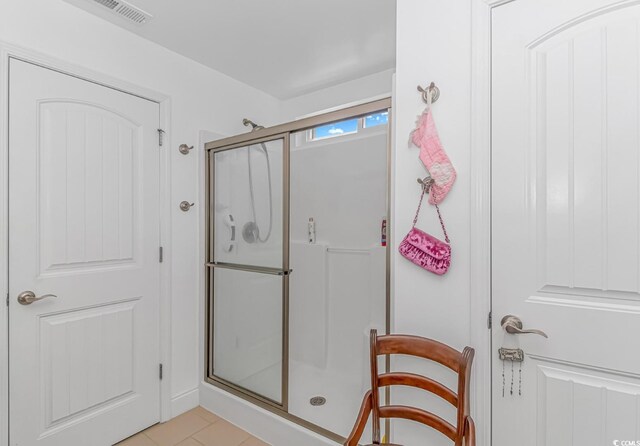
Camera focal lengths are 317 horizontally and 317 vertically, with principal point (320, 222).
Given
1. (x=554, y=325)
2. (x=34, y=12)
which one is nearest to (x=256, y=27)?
(x=34, y=12)

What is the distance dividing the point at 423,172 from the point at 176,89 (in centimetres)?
187

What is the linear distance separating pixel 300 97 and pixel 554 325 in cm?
267

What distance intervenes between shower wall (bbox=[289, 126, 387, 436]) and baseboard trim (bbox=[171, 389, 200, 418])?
766 millimetres

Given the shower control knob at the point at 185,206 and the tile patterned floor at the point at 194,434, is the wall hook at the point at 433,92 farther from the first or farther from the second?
the tile patterned floor at the point at 194,434

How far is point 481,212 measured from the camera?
1.18 meters

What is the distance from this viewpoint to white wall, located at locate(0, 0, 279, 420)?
1655 millimetres

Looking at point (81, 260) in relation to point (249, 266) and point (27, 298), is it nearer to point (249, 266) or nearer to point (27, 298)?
point (27, 298)

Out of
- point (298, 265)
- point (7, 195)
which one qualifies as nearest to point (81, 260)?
point (7, 195)

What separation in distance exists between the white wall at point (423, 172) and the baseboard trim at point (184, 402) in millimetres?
1614

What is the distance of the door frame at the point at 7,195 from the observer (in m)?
1.52

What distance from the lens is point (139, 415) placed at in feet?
6.64

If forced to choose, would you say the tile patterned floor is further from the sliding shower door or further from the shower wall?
the shower wall

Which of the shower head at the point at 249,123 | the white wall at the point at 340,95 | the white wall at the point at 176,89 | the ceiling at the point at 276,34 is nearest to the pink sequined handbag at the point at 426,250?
the ceiling at the point at 276,34

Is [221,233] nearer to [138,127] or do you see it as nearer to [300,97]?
[138,127]
